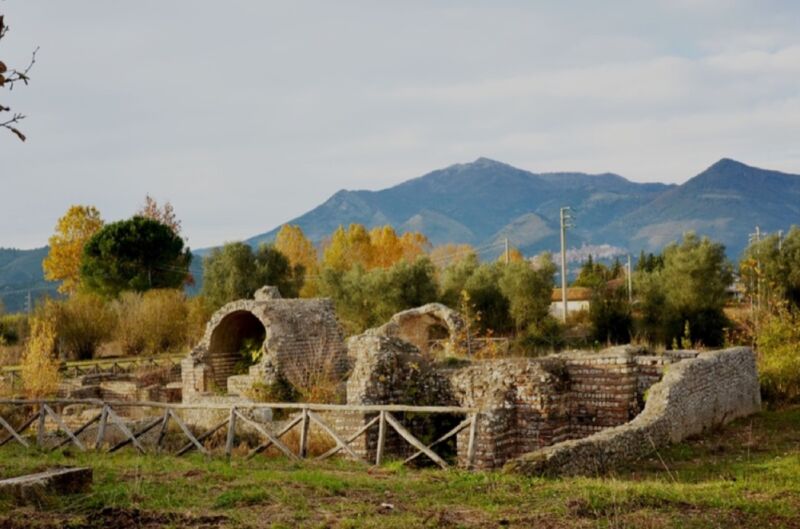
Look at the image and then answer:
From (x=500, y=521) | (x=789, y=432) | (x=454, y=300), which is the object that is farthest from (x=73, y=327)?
(x=500, y=521)

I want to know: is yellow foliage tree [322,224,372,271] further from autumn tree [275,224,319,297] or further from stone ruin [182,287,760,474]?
stone ruin [182,287,760,474]

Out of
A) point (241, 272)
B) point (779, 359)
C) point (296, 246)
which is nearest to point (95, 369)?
point (779, 359)

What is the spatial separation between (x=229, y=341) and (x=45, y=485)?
1639 centimetres

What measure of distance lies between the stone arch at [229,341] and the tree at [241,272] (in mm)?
25417

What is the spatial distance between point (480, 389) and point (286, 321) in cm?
798

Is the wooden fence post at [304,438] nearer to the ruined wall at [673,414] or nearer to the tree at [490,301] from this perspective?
the ruined wall at [673,414]

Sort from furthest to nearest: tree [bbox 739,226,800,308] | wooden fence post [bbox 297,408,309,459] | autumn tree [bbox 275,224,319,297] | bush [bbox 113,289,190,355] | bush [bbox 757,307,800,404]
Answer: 1. autumn tree [bbox 275,224,319,297]
2. bush [bbox 113,289,190,355]
3. tree [bbox 739,226,800,308]
4. bush [bbox 757,307,800,404]
5. wooden fence post [bbox 297,408,309,459]

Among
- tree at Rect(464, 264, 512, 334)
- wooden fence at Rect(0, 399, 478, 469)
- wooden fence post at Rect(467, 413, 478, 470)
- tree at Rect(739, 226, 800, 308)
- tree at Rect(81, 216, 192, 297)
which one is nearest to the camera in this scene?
wooden fence post at Rect(467, 413, 478, 470)

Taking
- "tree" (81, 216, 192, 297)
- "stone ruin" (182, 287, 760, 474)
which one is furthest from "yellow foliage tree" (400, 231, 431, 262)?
"stone ruin" (182, 287, 760, 474)

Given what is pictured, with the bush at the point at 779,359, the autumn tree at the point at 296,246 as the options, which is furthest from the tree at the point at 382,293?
the autumn tree at the point at 296,246

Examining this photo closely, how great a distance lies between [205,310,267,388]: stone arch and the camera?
24.5 meters

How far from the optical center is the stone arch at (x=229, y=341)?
80.4 ft

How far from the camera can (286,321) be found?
2220 cm

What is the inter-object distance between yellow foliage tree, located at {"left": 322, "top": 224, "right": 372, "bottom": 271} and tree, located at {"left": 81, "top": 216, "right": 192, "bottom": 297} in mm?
14593
